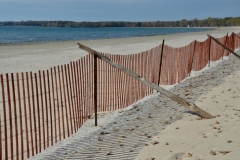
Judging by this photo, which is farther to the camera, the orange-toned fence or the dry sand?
the orange-toned fence

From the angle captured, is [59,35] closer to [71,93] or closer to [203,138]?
[71,93]

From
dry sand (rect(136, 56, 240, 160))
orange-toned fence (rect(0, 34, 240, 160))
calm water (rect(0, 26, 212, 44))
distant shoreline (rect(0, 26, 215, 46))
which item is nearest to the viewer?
dry sand (rect(136, 56, 240, 160))

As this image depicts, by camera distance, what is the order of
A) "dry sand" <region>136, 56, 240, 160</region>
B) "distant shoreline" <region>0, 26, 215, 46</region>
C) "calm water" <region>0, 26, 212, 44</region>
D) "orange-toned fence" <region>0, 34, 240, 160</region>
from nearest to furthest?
"dry sand" <region>136, 56, 240, 160</region> → "orange-toned fence" <region>0, 34, 240, 160</region> → "distant shoreline" <region>0, 26, 215, 46</region> → "calm water" <region>0, 26, 212, 44</region>

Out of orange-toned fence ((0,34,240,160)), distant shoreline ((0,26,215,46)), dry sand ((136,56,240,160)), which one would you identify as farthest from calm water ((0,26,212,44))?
dry sand ((136,56,240,160))

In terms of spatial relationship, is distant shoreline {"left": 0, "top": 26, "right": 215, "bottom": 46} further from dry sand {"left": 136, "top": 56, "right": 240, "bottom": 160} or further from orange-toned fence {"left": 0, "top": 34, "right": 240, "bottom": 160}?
dry sand {"left": 136, "top": 56, "right": 240, "bottom": 160}

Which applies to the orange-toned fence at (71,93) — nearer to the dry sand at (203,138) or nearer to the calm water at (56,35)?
the dry sand at (203,138)

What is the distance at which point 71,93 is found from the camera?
6.59 m

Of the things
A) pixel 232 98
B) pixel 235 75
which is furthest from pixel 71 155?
pixel 235 75

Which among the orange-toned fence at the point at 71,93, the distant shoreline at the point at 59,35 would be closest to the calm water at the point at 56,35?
the distant shoreline at the point at 59,35

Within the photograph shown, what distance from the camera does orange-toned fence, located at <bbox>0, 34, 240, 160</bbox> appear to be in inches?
210

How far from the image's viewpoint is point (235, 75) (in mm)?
12945

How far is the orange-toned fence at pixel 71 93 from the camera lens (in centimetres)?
534

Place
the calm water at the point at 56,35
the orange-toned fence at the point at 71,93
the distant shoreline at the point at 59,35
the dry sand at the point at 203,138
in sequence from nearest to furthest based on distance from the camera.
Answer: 1. the dry sand at the point at 203,138
2. the orange-toned fence at the point at 71,93
3. the distant shoreline at the point at 59,35
4. the calm water at the point at 56,35

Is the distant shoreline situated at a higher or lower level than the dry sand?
higher
